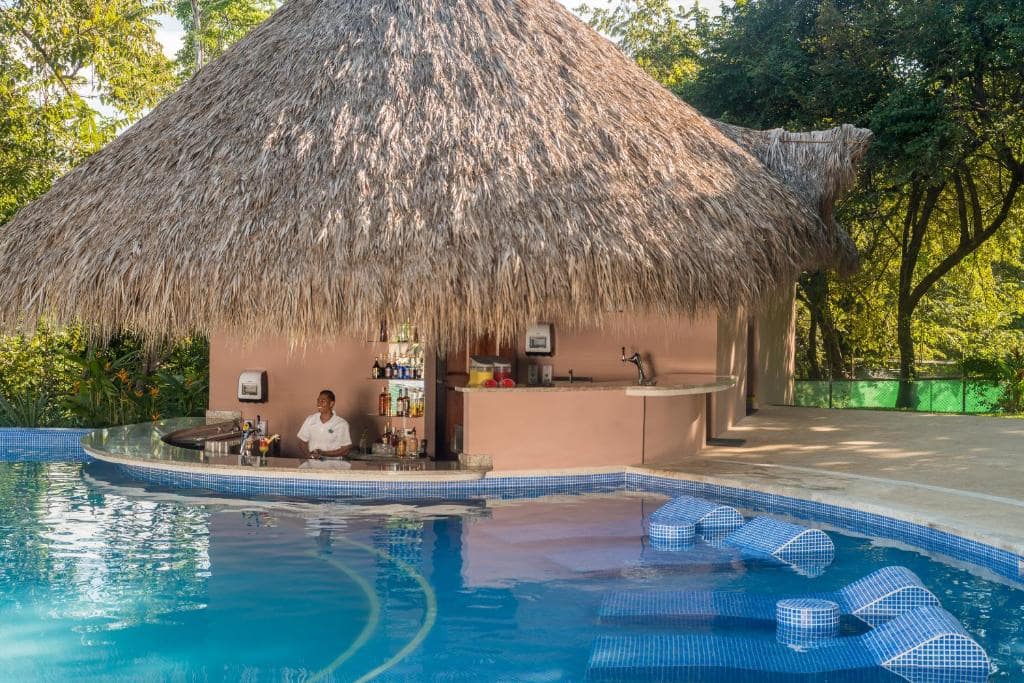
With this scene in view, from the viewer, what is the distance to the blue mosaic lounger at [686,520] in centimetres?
718

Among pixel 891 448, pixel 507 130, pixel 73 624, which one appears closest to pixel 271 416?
pixel 507 130

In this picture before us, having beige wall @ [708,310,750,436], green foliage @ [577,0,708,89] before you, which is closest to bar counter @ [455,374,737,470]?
beige wall @ [708,310,750,436]

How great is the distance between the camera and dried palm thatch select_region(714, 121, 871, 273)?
11.3 metres

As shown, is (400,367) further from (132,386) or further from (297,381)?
(132,386)

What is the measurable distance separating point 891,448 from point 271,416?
6.19 metres

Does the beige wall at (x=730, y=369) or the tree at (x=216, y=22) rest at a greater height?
the tree at (x=216, y=22)

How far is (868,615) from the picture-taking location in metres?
5.45

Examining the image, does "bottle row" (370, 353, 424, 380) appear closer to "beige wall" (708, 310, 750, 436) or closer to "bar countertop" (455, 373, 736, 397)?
"bar countertop" (455, 373, 736, 397)

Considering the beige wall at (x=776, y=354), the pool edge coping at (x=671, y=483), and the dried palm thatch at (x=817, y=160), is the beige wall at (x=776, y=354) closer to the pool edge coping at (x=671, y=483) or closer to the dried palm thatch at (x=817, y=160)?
the dried palm thatch at (x=817, y=160)

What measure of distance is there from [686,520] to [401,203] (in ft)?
10.9

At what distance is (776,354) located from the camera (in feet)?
49.2

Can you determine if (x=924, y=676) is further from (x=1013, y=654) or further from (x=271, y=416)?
(x=271, y=416)

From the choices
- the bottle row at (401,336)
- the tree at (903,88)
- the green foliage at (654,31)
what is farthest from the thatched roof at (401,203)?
the green foliage at (654,31)

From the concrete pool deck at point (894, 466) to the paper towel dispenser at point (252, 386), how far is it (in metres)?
3.85
